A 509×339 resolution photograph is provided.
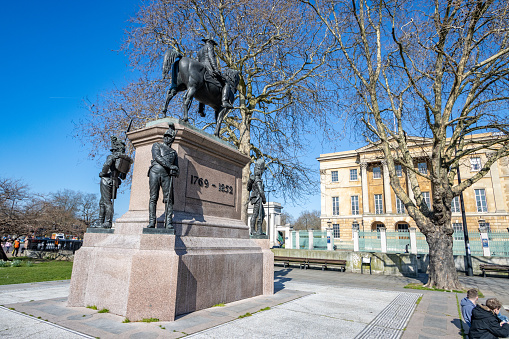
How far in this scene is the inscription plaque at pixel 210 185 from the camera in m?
6.55

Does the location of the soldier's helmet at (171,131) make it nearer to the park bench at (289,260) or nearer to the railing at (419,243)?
the park bench at (289,260)

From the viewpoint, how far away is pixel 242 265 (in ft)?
22.4

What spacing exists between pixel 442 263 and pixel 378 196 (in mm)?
40768

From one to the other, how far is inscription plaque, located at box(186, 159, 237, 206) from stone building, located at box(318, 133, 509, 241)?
35.4 meters

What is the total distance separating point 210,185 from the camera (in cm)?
707

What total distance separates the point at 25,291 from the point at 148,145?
194 inches

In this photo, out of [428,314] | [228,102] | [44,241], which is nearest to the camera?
[428,314]

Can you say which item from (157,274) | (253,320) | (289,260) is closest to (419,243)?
(289,260)

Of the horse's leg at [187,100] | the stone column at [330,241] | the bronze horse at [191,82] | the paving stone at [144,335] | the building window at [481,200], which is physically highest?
the building window at [481,200]

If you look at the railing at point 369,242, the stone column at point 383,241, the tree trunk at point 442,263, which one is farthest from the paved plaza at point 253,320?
the railing at point 369,242

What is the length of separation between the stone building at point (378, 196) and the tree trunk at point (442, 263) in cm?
3033

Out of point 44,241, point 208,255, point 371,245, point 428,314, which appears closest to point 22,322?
point 208,255

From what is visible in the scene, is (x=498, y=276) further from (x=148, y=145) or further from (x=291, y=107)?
(x=148, y=145)

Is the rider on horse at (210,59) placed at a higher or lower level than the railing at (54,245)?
higher
